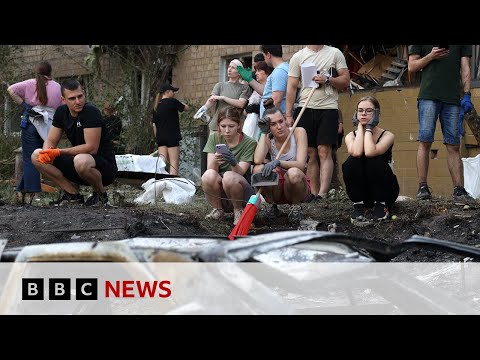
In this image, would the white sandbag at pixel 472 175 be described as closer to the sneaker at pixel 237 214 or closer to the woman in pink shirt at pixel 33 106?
the sneaker at pixel 237 214

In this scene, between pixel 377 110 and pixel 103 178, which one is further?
pixel 103 178

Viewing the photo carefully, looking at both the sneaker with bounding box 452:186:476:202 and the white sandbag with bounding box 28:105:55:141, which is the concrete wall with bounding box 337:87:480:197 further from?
the white sandbag with bounding box 28:105:55:141

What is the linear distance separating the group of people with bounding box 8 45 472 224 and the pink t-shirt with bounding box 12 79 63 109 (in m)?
0.01

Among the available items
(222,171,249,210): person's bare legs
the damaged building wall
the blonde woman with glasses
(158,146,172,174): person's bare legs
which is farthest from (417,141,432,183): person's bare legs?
the damaged building wall

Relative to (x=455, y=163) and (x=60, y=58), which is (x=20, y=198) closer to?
(x=455, y=163)

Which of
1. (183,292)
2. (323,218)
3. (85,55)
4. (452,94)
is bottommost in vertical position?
(323,218)

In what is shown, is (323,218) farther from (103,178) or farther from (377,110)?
(103,178)

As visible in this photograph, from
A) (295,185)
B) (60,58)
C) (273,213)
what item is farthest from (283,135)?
(60,58)

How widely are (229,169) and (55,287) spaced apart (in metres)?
5.33

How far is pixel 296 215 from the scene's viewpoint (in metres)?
8.30

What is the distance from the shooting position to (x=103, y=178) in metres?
9.53

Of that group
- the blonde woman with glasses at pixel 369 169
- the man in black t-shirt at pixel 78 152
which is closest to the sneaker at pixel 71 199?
the man in black t-shirt at pixel 78 152
